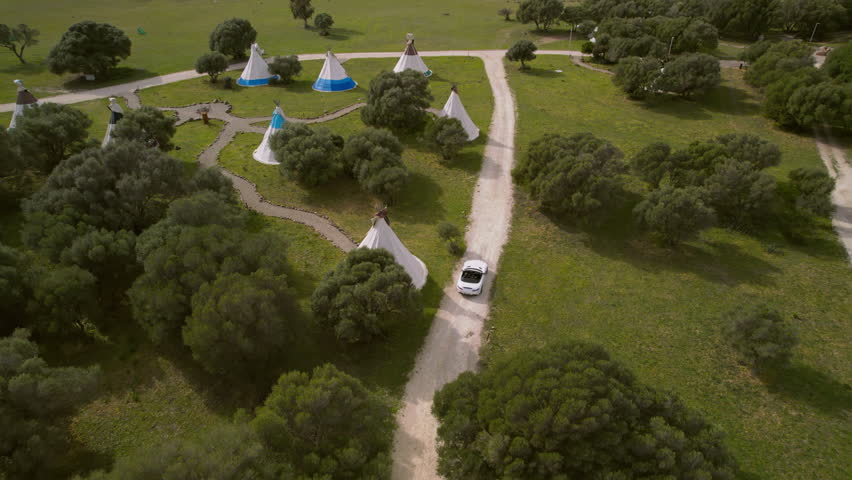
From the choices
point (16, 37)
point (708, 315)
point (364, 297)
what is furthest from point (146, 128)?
point (16, 37)

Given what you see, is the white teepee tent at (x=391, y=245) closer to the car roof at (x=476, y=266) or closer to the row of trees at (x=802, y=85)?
the car roof at (x=476, y=266)

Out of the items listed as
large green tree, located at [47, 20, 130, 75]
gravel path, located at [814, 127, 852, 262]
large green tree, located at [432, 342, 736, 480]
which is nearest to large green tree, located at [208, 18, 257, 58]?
large green tree, located at [47, 20, 130, 75]

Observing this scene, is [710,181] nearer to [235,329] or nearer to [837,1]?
[235,329]

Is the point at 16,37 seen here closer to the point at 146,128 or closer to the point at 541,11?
the point at 146,128

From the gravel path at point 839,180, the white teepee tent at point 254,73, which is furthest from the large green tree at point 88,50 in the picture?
the gravel path at point 839,180

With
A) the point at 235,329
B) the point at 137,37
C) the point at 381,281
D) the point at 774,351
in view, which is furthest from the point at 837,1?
the point at 137,37

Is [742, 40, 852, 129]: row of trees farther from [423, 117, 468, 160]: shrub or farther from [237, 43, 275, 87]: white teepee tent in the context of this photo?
[237, 43, 275, 87]: white teepee tent
